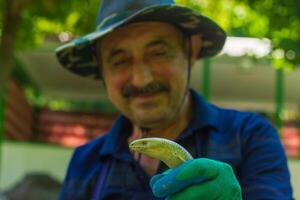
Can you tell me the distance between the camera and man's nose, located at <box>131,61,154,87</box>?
7.68 feet

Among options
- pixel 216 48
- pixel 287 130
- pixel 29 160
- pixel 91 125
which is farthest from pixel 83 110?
pixel 216 48

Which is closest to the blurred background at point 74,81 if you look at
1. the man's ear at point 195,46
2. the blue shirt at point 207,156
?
the man's ear at point 195,46

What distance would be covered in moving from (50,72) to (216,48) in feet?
33.7

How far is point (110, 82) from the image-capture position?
8.14 ft

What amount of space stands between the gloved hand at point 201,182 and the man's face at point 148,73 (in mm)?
767

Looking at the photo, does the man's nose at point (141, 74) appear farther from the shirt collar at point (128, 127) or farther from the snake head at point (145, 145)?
the snake head at point (145, 145)

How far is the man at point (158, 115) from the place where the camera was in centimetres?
224

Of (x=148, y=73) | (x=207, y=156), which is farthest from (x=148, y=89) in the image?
(x=207, y=156)

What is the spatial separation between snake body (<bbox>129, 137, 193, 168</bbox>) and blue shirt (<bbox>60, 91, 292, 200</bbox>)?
1.85 ft

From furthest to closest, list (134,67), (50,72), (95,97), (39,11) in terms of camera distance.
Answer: (95,97), (50,72), (39,11), (134,67)

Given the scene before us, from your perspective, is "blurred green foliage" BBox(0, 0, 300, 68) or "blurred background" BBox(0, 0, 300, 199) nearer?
"blurred green foliage" BBox(0, 0, 300, 68)

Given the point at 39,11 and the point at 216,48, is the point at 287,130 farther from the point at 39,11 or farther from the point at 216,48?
the point at 216,48

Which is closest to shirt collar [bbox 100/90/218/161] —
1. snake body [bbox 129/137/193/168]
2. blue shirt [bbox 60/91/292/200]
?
blue shirt [bbox 60/91/292/200]

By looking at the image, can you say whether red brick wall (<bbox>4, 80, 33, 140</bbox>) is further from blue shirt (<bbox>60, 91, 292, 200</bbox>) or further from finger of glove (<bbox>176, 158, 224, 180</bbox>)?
finger of glove (<bbox>176, 158, 224, 180</bbox>)
